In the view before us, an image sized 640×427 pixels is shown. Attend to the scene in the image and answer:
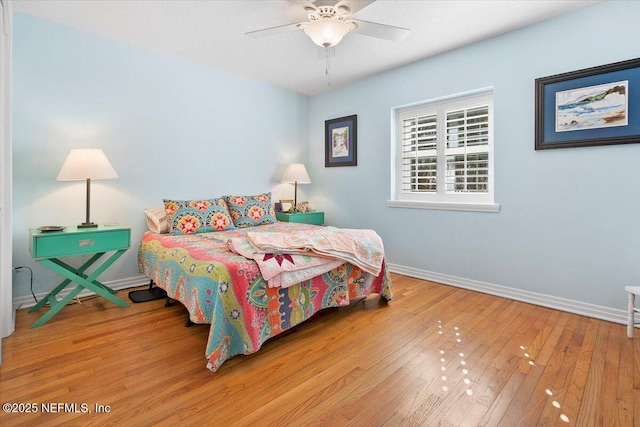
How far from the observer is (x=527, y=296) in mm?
2936

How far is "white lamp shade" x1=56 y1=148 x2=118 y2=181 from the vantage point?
2615 mm

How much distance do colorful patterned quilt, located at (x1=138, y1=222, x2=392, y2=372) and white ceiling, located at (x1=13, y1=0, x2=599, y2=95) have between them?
5.84 feet

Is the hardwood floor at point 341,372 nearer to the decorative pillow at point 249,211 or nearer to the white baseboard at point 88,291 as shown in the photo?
the white baseboard at point 88,291

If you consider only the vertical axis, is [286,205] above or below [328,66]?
below

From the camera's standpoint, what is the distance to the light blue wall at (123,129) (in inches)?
108

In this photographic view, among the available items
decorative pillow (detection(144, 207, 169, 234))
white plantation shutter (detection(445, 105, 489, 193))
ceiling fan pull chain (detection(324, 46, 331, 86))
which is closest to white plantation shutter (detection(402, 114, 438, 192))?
white plantation shutter (detection(445, 105, 489, 193))

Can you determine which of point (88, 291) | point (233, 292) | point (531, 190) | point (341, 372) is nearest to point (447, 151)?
point (531, 190)

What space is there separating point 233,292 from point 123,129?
2.36 m

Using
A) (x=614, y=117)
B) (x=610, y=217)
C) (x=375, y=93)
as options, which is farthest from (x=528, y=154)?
(x=375, y=93)

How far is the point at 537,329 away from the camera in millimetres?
2355

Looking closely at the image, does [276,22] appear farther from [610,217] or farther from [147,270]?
[610,217]

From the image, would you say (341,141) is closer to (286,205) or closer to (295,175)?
(295,175)

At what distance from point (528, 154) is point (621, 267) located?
1128mm

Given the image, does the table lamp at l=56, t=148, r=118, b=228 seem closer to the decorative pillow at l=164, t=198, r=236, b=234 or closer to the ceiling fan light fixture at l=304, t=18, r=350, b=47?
the decorative pillow at l=164, t=198, r=236, b=234
